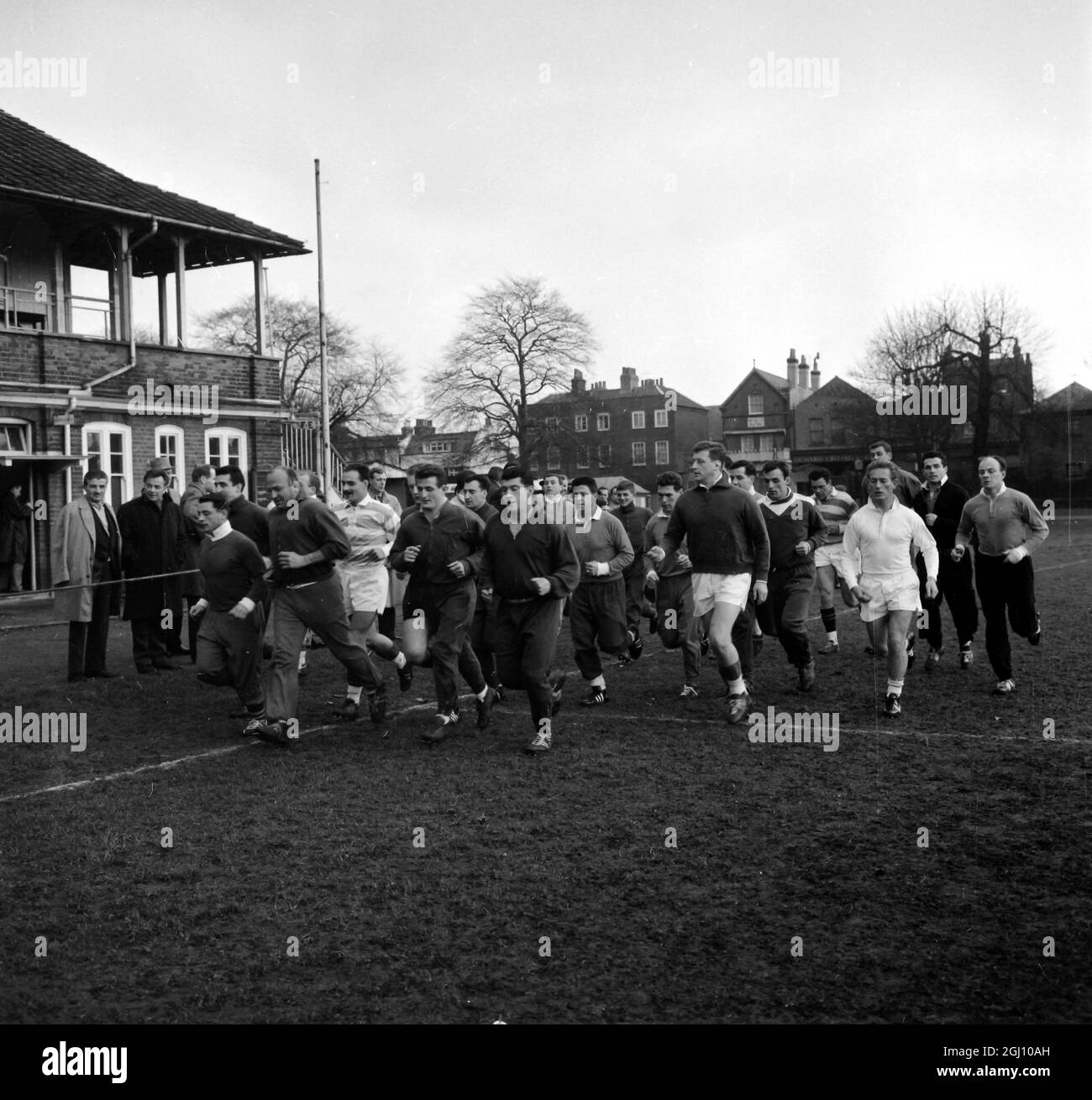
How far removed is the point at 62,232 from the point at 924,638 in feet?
64.3

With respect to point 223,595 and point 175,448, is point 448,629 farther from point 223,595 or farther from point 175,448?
point 175,448

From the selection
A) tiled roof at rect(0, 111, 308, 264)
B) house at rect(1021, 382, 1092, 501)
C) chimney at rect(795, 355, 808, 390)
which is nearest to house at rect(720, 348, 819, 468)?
chimney at rect(795, 355, 808, 390)

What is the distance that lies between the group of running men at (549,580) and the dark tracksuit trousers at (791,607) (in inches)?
Answer: 0.7

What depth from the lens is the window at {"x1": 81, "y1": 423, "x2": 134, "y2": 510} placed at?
24.1 meters

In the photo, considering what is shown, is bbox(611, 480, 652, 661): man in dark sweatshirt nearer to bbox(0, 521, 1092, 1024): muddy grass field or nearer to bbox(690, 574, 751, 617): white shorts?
bbox(690, 574, 751, 617): white shorts

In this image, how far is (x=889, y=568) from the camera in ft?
33.2

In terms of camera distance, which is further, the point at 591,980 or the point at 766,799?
the point at 766,799

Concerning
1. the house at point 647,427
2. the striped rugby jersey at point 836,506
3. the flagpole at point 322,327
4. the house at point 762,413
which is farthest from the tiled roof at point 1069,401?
the striped rugby jersey at point 836,506

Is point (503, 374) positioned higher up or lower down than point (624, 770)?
higher up

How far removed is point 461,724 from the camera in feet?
32.7

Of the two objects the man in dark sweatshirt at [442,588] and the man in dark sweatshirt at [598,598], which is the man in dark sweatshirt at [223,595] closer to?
the man in dark sweatshirt at [442,588]

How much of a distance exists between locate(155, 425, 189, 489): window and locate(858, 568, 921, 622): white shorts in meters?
18.4
